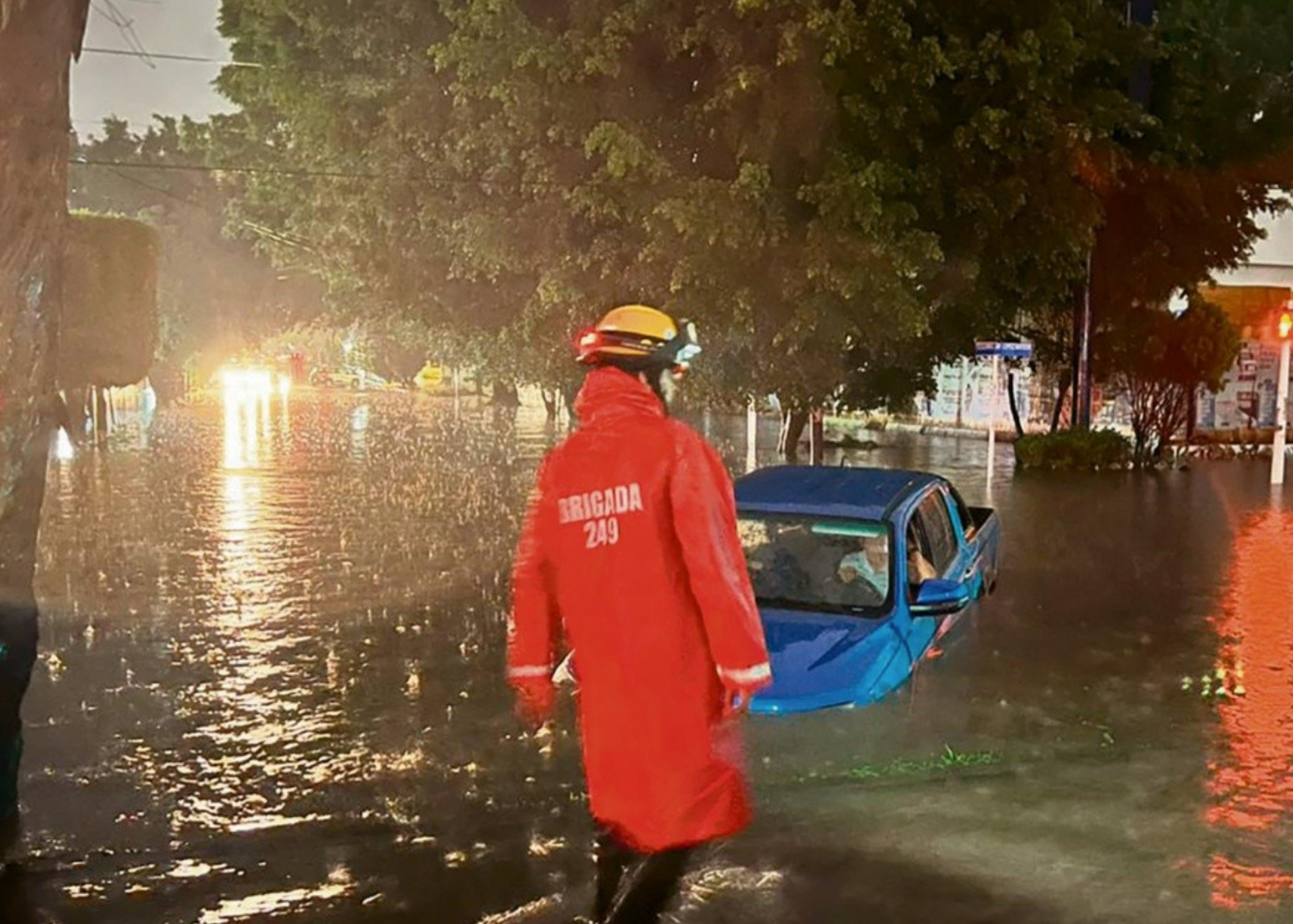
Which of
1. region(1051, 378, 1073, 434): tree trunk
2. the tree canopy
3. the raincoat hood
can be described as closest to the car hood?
the raincoat hood

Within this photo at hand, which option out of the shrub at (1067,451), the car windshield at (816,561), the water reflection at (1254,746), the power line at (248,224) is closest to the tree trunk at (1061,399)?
the shrub at (1067,451)

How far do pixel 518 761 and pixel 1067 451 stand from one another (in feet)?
65.4

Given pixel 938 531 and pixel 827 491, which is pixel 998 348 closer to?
pixel 938 531

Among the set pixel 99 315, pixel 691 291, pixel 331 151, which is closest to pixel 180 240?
pixel 99 315

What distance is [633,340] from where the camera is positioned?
362 centimetres

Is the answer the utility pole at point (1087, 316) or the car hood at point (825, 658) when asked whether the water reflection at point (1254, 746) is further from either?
the utility pole at point (1087, 316)

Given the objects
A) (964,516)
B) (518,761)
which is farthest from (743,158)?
(518,761)

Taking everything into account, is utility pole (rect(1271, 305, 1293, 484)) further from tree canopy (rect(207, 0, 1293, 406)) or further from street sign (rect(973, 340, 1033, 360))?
tree canopy (rect(207, 0, 1293, 406))

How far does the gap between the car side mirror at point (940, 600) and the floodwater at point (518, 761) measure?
781 millimetres

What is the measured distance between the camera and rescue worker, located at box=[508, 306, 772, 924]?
3447 millimetres

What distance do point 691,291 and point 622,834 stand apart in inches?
454

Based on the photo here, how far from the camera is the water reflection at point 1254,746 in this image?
5098 millimetres

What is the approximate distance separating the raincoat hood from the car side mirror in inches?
127

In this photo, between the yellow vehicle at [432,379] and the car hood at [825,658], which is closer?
the car hood at [825,658]
